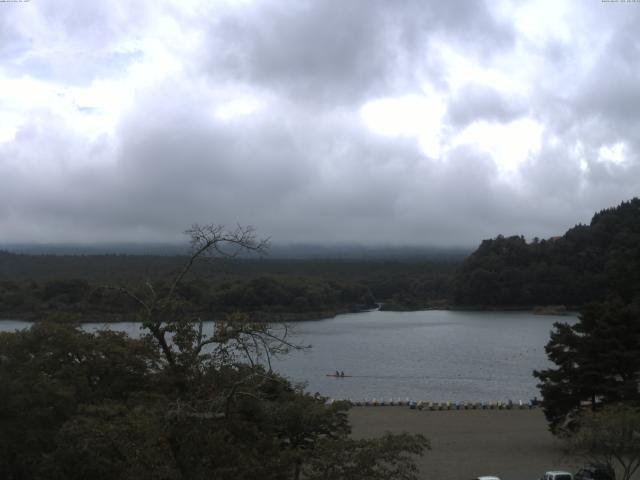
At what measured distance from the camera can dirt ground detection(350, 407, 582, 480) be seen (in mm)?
16344

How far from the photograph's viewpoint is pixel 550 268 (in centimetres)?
8062

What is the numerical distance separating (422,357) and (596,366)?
27811 mm

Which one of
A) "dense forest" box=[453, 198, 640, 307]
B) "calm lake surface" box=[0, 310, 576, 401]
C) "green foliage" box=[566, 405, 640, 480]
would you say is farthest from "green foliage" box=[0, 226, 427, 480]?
"dense forest" box=[453, 198, 640, 307]

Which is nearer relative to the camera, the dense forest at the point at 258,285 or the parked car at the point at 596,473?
the parked car at the point at 596,473

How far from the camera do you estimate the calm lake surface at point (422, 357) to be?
1337 inches

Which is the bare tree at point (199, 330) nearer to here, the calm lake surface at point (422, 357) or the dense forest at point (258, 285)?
the calm lake surface at point (422, 357)

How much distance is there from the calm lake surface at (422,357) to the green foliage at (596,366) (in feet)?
26.8

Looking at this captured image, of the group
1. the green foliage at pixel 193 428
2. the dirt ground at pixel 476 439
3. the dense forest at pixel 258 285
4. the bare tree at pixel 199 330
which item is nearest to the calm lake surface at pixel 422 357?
the dense forest at pixel 258 285

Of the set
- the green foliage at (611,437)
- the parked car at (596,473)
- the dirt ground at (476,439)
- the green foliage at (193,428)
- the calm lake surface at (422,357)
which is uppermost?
the green foliage at (193,428)

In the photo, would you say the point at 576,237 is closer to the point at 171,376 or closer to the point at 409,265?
the point at 409,265

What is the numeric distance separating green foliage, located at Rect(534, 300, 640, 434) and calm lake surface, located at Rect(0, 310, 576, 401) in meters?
8.17

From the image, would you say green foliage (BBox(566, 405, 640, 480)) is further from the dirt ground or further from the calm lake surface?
the calm lake surface

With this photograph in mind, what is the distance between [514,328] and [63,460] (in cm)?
5696

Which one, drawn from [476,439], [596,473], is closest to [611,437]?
[596,473]
